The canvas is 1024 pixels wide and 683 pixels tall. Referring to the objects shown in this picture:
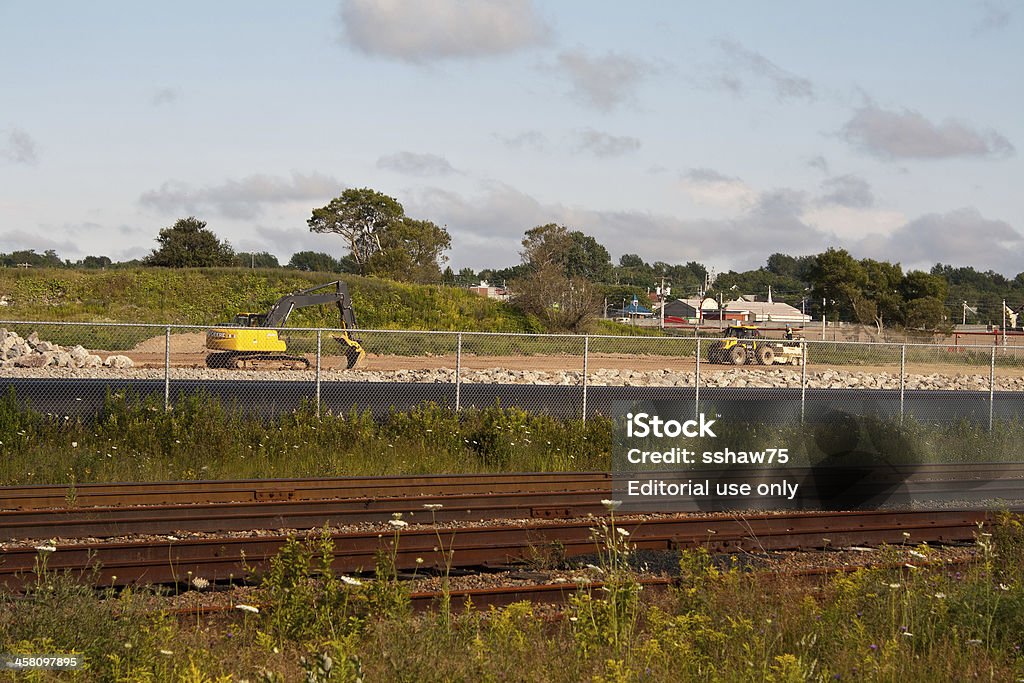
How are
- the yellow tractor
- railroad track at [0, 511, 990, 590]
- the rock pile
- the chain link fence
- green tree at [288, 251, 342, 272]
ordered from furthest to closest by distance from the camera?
green tree at [288, 251, 342, 272], the yellow tractor, the rock pile, the chain link fence, railroad track at [0, 511, 990, 590]

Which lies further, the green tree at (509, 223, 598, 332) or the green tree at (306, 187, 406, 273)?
the green tree at (306, 187, 406, 273)

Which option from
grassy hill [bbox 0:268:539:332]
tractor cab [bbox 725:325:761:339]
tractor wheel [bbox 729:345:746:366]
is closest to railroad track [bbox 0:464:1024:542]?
tractor wheel [bbox 729:345:746:366]

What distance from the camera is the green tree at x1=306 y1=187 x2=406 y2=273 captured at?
287 ft

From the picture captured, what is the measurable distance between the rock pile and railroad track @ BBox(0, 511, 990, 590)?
88.5ft

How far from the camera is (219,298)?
61.8 metres

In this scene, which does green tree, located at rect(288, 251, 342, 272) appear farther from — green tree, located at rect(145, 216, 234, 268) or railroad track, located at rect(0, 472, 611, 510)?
railroad track, located at rect(0, 472, 611, 510)

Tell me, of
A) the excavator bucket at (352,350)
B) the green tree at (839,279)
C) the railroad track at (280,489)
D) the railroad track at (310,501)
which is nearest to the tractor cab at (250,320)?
the excavator bucket at (352,350)

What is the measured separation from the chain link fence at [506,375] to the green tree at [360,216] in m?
36.6

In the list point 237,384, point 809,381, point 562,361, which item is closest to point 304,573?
point 237,384

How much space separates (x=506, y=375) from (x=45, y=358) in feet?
51.2

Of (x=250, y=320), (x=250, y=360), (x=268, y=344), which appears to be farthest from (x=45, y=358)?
(x=268, y=344)

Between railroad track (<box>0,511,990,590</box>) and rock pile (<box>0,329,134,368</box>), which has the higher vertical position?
rock pile (<box>0,329,134,368</box>)

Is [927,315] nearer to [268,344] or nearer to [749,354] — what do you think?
[749,354]

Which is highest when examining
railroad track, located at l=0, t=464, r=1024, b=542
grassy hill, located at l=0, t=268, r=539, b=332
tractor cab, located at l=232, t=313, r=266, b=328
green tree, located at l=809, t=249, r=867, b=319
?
green tree, located at l=809, t=249, r=867, b=319
